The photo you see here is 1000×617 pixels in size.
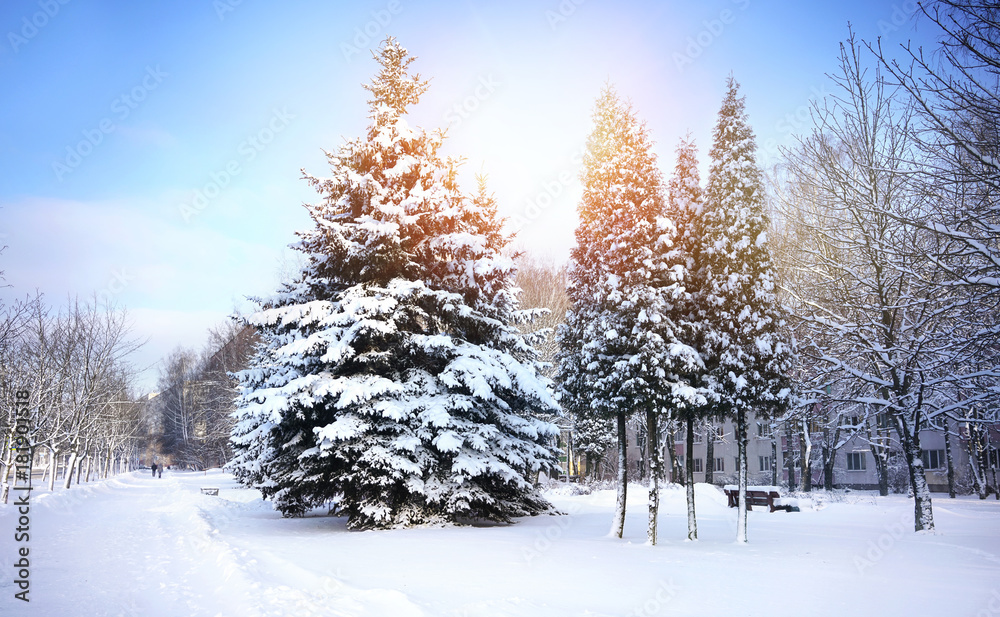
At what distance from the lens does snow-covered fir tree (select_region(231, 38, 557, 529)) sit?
17.8 meters

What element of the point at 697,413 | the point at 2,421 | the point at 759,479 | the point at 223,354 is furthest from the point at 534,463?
the point at 223,354

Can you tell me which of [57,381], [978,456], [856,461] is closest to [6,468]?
[57,381]

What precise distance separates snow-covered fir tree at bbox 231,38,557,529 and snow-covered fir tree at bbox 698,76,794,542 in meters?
5.80

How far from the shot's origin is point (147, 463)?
117562 millimetres

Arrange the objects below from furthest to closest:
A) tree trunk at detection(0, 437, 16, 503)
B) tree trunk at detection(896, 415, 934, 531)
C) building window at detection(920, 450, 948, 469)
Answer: building window at detection(920, 450, 948, 469) → tree trunk at detection(0, 437, 16, 503) → tree trunk at detection(896, 415, 934, 531)

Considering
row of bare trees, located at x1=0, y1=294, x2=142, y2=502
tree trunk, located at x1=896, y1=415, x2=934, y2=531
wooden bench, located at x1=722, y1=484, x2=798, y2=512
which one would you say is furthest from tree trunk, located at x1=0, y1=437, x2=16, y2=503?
tree trunk, located at x1=896, y1=415, x2=934, y2=531

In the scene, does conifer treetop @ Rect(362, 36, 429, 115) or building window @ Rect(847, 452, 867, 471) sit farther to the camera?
building window @ Rect(847, 452, 867, 471)

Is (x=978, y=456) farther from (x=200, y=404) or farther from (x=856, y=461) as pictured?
(x=200, y=404)

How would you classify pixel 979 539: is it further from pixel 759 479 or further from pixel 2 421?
pixel 759 479

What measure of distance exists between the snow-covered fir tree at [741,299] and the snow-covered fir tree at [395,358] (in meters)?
5.80

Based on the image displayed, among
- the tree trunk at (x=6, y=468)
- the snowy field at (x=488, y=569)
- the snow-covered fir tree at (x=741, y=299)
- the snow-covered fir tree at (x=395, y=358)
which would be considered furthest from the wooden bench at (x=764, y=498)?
the tree trunk at (x=6, y=468)

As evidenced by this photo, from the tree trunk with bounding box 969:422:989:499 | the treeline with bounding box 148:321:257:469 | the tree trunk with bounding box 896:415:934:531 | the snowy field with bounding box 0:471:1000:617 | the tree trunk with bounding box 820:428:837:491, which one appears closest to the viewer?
the snowy field with bounding box 0:471:1000:617

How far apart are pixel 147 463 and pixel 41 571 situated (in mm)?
124525

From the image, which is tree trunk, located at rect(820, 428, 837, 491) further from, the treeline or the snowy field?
the treeline
